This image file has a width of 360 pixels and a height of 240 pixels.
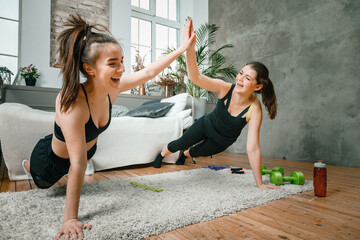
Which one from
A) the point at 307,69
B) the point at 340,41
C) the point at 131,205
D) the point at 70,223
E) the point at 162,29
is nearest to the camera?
the point at 70,223

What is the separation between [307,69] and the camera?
298 centimetres

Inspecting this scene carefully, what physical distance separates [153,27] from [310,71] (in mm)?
3101

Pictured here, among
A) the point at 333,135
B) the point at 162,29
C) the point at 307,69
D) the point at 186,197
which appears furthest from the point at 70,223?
the point at 162,29

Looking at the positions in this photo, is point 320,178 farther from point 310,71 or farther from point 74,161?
point 310,71

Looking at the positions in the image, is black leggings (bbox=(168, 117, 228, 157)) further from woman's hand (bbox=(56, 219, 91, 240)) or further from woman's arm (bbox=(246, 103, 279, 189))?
woman's hand (bbox=(56, 219, 91, 240))

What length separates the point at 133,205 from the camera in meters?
1.22

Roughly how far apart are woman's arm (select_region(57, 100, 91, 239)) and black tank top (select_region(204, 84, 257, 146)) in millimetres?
1074

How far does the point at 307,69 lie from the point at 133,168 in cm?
247

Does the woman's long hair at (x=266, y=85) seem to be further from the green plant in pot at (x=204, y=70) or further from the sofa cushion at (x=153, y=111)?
the green plant in pot at (x=204, y=70)

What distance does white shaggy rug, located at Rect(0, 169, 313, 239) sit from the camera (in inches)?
36.6

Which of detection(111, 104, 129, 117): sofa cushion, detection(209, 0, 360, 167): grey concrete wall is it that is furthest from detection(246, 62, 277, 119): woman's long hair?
detection(111, 104, 129, 117): sofa cushion

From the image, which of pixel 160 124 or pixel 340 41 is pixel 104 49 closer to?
pixel 160 124

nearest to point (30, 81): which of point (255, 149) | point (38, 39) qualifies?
point (38, 39)

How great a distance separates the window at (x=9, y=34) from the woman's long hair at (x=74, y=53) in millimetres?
2968
